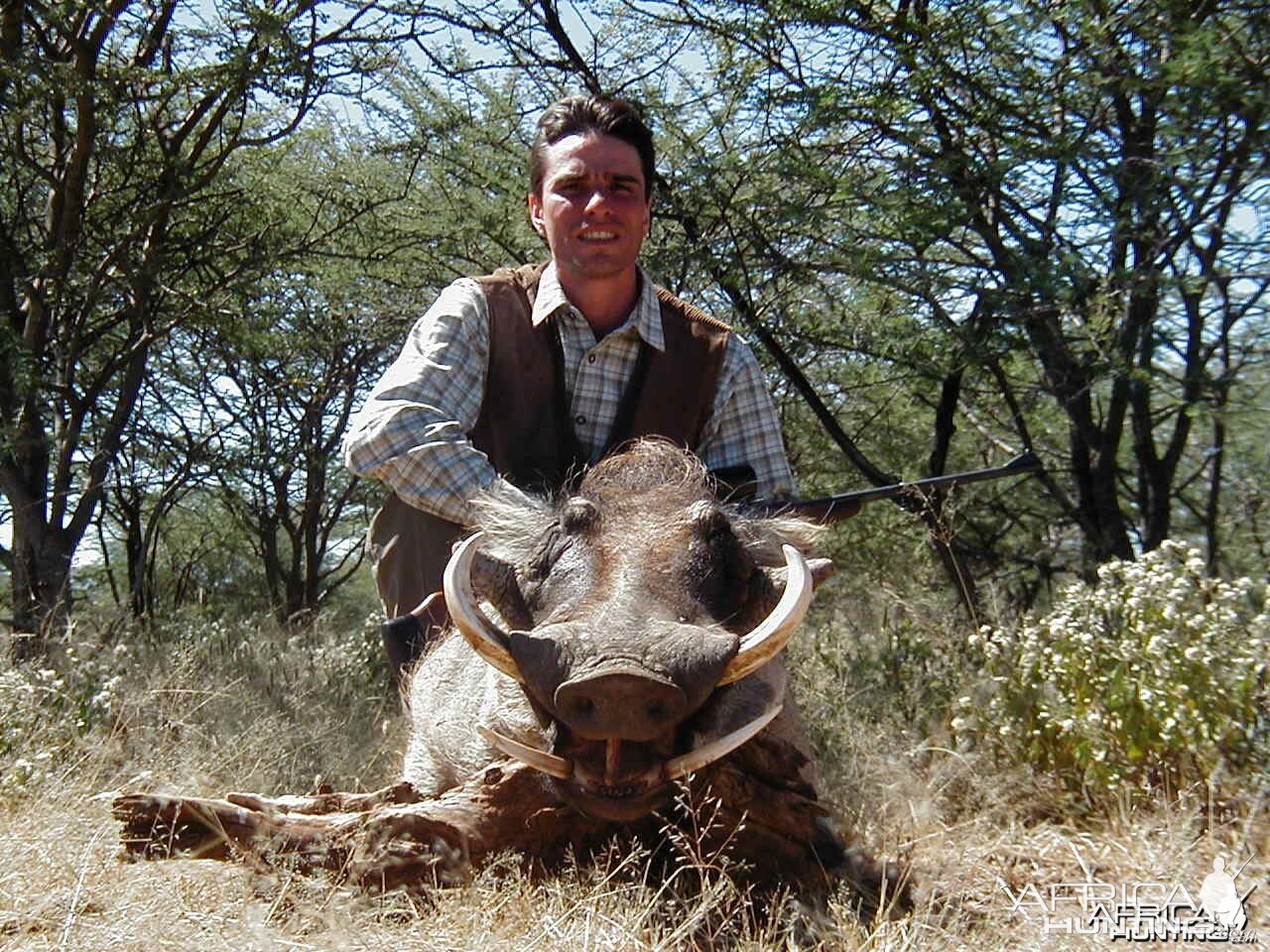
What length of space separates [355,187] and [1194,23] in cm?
520

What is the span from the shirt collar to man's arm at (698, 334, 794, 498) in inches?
11.7

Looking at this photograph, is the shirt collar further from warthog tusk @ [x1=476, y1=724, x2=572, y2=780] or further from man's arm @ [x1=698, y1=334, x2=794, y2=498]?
warthog tusk @ [x1=476, y1=724, x2=572, y2=780]

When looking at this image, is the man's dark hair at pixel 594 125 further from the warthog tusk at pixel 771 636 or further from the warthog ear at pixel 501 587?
the warthog tusk at pixel 771 636

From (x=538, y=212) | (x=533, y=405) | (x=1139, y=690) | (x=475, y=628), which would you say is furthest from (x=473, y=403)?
(x=1139, y=690)

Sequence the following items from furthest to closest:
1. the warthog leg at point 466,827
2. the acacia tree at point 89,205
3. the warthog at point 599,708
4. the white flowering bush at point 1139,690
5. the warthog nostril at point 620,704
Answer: the acacia tree at point 89,205, the white flowering bush at point 1139,690, the warthog leg at point 466,827, the warthog at point 599,708, the warthog nostril at point 620,704

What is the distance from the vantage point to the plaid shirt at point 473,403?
330 centimetres

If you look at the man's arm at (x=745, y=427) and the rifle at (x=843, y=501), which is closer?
the rifle at (x=843, y=501)

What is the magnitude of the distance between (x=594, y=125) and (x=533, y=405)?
3.08ft

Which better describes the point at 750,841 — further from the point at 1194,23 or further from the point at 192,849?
the point at 1194,23

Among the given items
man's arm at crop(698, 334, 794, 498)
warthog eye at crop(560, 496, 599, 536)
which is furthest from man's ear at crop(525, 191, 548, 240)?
warthog eye at crop(560, 496, 599, 536)

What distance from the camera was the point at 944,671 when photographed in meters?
4.88

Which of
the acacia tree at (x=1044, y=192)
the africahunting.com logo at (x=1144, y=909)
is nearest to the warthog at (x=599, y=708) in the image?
the africahunting.com logo at (x=1144, y=909)

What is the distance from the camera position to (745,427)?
422 centimetres

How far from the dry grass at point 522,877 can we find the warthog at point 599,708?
0.10 metres
